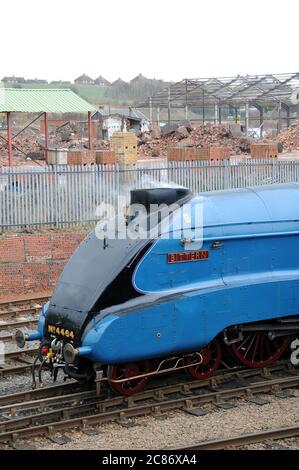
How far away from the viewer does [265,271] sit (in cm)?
1012

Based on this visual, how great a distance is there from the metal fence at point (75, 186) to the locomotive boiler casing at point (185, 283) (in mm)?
7822

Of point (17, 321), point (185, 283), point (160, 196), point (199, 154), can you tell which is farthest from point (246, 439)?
point (199, 154)

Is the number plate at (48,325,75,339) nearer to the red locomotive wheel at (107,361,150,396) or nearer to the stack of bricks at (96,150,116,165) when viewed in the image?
the red locomotive wheel at (107,361,150,396)

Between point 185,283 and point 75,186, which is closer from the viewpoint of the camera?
point 185,283

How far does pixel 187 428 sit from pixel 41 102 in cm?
2011

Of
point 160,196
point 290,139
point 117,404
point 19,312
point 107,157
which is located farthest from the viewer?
point 290,139

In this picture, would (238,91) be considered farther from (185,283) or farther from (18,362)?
(185,283)

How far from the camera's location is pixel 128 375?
30.7 ft

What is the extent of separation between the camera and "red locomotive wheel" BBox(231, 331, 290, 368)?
10.3 meters

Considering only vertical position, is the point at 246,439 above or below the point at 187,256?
below

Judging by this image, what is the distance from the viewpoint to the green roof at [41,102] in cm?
2575

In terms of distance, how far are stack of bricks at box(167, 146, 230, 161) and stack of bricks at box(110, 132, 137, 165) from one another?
1.56m
